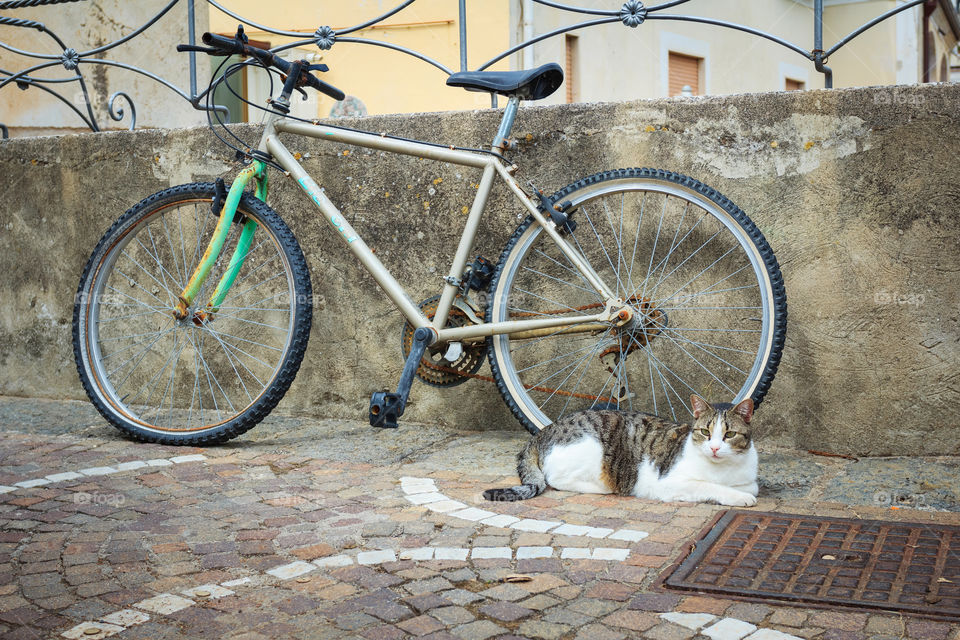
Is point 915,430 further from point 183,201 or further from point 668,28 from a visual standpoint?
point 668,28

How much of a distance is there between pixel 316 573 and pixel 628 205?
217 cm

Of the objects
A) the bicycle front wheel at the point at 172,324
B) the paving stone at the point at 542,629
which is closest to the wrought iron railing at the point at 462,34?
the bicycle front wheel at the point at 172,324

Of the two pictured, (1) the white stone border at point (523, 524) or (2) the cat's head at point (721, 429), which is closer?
(1) the white stone border at point (523, 524)

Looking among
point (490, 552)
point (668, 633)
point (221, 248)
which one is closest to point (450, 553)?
point (490, 552)

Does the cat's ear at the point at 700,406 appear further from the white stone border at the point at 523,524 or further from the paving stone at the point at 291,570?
the paving stone at the point at 291,570

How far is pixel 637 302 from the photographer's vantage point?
12.4 ft

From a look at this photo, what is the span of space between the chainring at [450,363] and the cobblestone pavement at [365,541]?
0.28 metres

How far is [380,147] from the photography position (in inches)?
154

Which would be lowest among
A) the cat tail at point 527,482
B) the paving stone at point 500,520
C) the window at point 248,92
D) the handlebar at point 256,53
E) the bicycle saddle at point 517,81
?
the paving stone at point 500,520

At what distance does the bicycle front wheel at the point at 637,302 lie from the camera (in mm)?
A: 3744

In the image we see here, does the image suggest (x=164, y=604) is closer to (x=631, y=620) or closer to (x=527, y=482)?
(x=631, y=620)

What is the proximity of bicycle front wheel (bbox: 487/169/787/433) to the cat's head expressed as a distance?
29 centimetres

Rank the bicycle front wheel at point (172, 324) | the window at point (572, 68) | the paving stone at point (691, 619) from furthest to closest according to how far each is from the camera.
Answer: the window at point (572, 68) < the bicycle front wheel at point (172, 324) < the paving stone at point (691, 619)

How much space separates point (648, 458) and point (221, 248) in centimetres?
198
